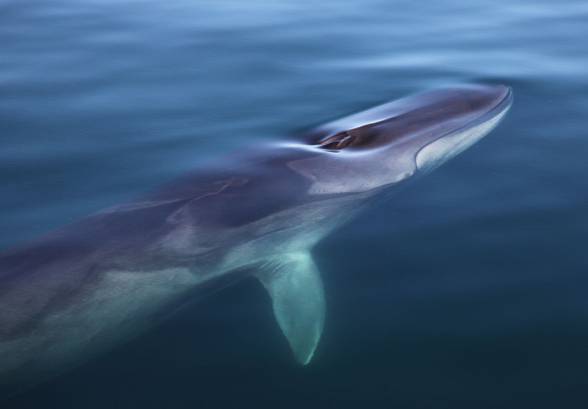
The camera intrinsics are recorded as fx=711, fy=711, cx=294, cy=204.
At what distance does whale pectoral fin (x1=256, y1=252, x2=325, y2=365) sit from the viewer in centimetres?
721

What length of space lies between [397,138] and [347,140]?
69 centimetres

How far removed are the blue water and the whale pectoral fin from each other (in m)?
0.14

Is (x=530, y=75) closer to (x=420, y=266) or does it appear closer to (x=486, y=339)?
(x=420, y=266)

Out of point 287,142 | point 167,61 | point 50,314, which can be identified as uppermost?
point 167,61

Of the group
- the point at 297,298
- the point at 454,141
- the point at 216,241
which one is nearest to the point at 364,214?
the point at 297,298

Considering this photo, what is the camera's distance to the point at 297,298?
26.8ft

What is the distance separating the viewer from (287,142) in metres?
10.3

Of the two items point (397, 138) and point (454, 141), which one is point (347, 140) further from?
point (454, 141)

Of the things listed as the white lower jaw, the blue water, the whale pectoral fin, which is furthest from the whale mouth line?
the whale pectoral fin

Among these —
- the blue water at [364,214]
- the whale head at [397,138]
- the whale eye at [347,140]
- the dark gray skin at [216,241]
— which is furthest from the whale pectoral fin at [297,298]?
the whale eye at [347,140]

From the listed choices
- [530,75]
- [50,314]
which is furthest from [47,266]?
[530,75]

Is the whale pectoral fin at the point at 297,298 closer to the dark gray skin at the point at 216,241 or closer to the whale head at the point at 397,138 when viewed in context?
the dark gray skin at the point at 216,241

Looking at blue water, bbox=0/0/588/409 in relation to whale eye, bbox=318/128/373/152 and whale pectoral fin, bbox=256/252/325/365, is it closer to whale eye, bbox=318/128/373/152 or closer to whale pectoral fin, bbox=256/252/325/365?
whale pectoral fin, bbox=256/252/325/365

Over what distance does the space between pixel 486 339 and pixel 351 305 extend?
145 centimetres
